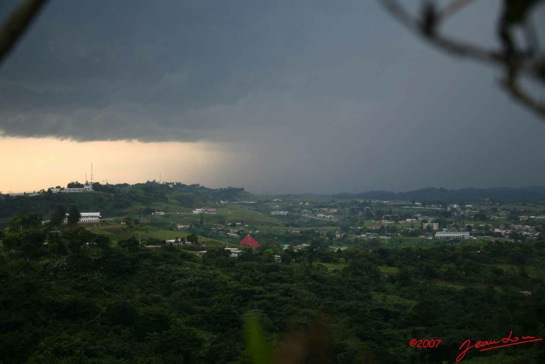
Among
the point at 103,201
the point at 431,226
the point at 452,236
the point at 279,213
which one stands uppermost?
the point at 103,201

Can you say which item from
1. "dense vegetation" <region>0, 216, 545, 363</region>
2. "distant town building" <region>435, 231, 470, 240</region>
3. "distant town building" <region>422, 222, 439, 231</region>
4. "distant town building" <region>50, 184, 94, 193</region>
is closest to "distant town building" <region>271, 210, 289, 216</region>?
"distant town building" <region>422, 222, 439, 231</region>

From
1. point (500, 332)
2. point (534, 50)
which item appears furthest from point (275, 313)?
point (534, 50)

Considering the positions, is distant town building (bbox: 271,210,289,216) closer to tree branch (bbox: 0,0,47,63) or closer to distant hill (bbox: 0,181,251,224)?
distant hill (bbox: 0,181,251,224)

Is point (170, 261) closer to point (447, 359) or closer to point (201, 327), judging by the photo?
point (201, 327)

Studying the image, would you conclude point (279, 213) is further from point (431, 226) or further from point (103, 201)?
point (103, 201)

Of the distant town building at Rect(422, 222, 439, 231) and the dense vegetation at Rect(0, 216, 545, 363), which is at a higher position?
the dense vegetation at Rect(0, 216, 545, 363)

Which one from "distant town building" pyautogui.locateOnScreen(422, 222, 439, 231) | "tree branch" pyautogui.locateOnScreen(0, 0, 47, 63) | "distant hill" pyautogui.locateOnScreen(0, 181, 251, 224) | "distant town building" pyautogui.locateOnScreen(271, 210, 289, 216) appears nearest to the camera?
"tree branch" pyautogui.locateOnScreen(0, 0, 47, 63)

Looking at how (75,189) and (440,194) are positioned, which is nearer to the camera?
(75,189)

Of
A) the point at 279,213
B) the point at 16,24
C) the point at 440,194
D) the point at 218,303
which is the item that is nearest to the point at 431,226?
the point at 279,213
